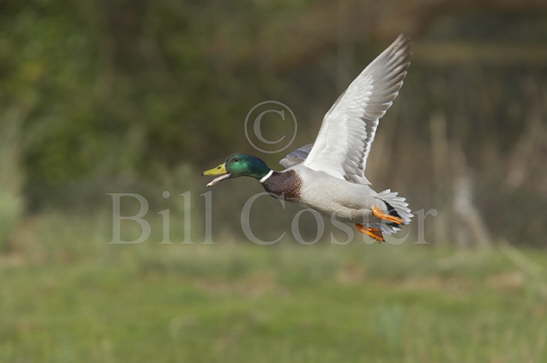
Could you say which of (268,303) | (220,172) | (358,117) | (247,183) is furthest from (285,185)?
(247,183)

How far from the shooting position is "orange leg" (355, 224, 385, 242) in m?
1.37

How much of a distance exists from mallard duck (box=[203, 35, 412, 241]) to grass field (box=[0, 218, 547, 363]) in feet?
10.5

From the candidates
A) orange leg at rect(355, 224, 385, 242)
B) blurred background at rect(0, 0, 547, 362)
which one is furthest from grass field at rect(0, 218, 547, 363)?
orange leg at rect(355, 224, 385, 242)

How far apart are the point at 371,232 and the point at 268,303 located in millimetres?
6725

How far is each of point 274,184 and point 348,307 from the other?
6.81 meters

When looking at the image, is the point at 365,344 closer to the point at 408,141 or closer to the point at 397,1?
the point at 397,1

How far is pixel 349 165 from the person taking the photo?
148cm

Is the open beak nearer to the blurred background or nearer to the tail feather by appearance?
the tail feather

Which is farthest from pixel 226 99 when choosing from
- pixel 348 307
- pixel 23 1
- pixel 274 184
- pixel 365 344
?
pixel 274 184

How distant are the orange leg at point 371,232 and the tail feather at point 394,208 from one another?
0.7 inches

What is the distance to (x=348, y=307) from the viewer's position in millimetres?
8078

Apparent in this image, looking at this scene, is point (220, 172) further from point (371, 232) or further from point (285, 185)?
point (371, 232)

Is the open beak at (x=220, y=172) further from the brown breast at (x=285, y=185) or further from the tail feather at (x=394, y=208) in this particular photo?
the tail feather at (x=394, y=208)

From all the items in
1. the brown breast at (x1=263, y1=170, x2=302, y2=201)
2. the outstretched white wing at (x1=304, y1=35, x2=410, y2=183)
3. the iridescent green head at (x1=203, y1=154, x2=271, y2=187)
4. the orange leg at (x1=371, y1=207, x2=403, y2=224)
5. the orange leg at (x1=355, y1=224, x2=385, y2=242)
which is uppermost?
the outstretched white wing at (x1=304, y1=35, x2=410, y2=183)
